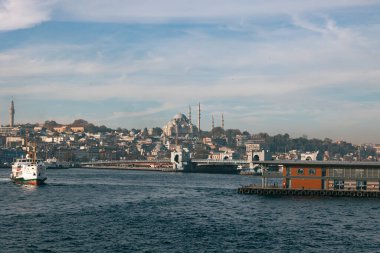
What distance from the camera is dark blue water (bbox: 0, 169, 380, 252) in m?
40.7

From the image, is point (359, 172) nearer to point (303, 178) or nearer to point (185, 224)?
point (303, 178)

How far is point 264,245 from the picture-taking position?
41.3m

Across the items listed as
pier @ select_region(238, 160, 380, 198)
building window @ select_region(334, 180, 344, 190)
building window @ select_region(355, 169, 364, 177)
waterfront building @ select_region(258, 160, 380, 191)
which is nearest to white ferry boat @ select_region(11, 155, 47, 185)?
pier @ select_region(238, 160, 380, 198)

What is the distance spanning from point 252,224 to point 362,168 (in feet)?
89.4

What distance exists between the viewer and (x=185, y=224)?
1978 inches

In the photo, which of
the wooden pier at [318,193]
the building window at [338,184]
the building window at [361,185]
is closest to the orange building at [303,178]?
the wooden pier at [318,193]

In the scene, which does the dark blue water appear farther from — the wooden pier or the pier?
the pier

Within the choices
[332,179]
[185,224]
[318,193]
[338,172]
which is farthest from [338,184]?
[185,224]

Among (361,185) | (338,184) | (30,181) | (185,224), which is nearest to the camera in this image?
(185,224)

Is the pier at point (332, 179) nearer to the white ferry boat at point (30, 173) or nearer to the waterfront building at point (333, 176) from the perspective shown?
the waterfront building at point (333, 176)

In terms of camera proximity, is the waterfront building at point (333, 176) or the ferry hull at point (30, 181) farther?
the ferry hull at point (30, 181)

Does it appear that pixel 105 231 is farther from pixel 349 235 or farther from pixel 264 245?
pixel 349 235

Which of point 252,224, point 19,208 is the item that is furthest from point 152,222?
point 19,208

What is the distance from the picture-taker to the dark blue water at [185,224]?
40.7m
